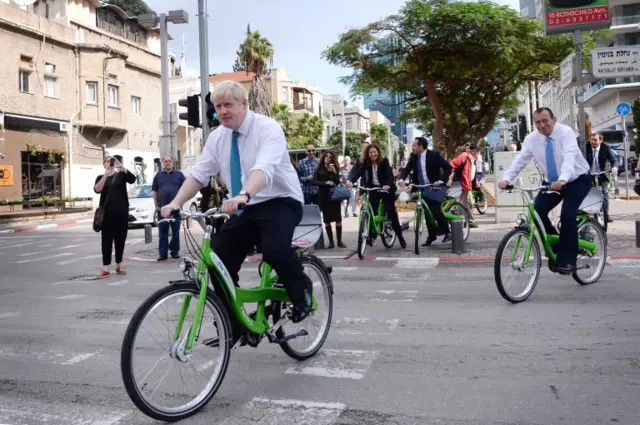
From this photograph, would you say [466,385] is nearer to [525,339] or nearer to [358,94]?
[525,339]

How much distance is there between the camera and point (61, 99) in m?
35.2

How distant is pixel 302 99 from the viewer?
84062 millimetres

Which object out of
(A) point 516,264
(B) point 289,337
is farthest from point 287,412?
(A) point 516,264

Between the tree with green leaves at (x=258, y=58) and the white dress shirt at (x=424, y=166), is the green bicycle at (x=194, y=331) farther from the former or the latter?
the tree with green leaves at (x=258, y=58)

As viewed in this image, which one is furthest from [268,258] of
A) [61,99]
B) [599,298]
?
[61,99]

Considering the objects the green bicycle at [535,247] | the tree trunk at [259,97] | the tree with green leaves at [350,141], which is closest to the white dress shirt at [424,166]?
the green bicycle at [535,247]

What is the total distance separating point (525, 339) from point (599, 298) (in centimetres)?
209

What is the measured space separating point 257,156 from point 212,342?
3.71ft

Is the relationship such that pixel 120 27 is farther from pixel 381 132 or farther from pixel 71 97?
pixel 381 132

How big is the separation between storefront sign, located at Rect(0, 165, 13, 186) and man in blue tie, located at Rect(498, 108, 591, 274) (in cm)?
2854

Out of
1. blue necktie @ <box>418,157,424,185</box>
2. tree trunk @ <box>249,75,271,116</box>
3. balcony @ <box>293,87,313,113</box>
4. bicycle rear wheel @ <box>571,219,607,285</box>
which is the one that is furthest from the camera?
A: balcony @ <box>293,87,313,113</box>

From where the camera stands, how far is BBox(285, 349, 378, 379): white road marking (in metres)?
4.46

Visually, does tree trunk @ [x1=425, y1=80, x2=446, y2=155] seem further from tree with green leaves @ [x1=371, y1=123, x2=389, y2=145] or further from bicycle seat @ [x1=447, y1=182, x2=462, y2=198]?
tree with green leaves @ [x1=371, y1=123, x2=389, y2=145]

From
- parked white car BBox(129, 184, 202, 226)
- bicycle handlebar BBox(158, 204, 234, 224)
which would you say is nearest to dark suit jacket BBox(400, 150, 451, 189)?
bicycle handlebar BBox(158, 204, 234, 224)
